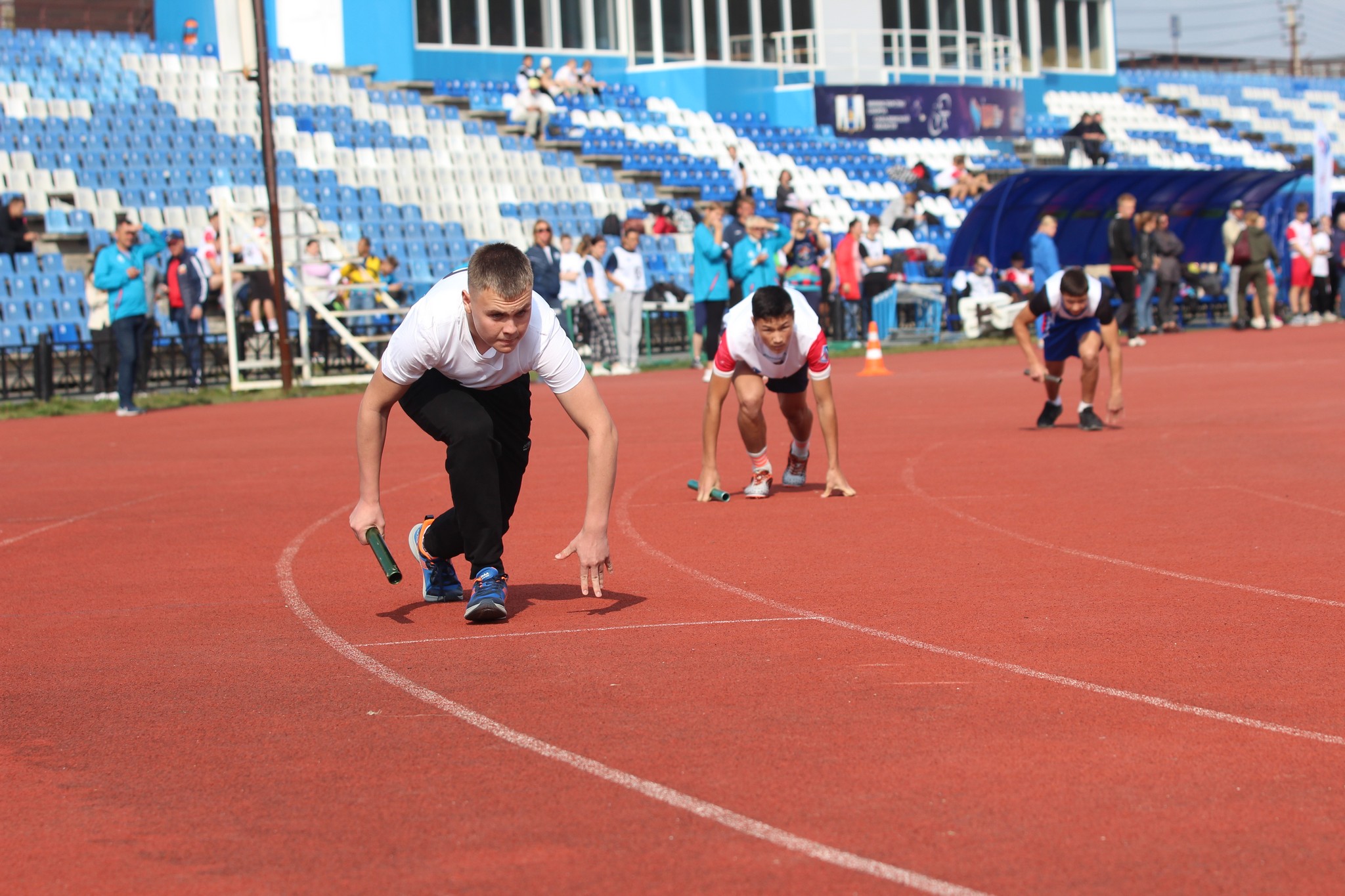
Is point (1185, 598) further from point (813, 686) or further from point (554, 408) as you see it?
point (554, 408)

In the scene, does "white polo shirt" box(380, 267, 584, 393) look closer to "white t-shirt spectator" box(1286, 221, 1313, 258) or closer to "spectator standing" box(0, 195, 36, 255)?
"spectator standing" box(0, 195, 36, 255)

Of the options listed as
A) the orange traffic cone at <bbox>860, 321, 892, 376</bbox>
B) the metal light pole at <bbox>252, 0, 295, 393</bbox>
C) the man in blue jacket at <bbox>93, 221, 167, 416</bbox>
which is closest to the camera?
the man in blue jacket at <bbox>93, 221, 167, 416</bbox>

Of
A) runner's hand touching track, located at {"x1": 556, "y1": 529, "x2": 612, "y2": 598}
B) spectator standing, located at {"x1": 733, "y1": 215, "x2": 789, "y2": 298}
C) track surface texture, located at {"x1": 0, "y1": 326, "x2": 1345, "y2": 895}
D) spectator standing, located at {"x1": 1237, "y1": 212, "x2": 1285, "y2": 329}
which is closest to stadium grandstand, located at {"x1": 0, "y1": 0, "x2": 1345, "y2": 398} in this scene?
spectator standing, located at {"x1": 1237, "y1": 212, "x2": 1285, "y2": 329}

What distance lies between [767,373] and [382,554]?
4603mm

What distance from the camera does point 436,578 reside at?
7.36 metres

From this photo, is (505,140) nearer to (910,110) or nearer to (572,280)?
(572,280)

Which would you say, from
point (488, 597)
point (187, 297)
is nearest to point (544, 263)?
point (187, 297)

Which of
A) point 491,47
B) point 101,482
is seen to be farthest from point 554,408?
point 491,47

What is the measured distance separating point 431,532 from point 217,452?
320 inches

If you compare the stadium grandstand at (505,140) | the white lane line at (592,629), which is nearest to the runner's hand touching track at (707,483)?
the white lane line at (592,629)

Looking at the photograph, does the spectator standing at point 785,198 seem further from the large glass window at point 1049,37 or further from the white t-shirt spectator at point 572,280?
the large glass window at point 1049,37

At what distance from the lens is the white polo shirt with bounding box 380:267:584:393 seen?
625 centimetres

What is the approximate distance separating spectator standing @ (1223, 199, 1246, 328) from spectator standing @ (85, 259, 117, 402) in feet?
61.5

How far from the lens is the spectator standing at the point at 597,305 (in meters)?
23.1
